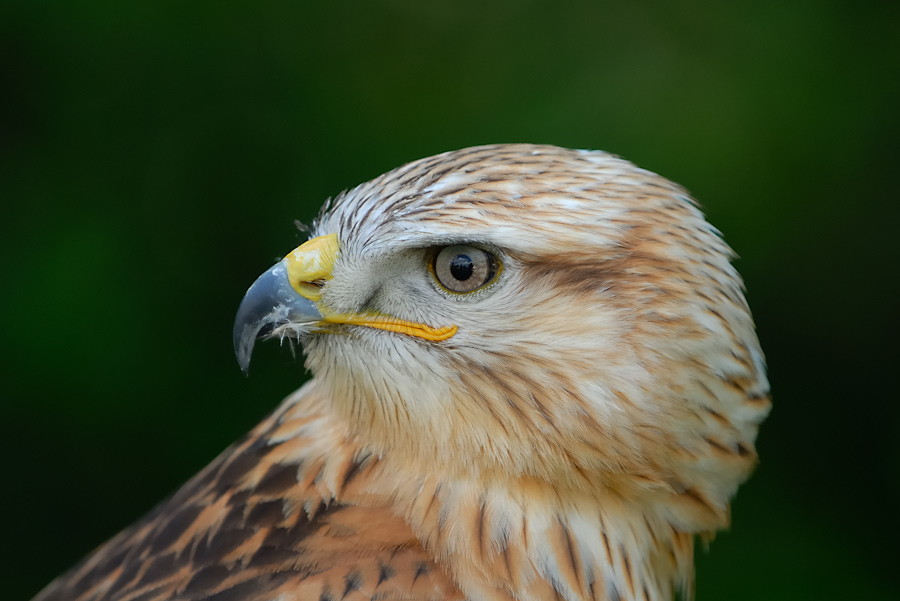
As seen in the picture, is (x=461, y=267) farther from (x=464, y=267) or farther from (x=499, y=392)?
(x=499, y=392)

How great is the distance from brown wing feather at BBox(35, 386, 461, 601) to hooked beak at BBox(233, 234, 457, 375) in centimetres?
28

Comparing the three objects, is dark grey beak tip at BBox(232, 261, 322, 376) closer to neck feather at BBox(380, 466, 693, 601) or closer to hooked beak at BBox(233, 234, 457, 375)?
hooked beak at BBox(233, 234, 457, 375)

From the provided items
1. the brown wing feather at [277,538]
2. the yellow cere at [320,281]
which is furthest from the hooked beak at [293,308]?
the brown wing feather at [277,538]

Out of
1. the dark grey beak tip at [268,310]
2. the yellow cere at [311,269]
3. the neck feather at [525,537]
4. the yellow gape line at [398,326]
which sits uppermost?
the yellow cere at [311,269]

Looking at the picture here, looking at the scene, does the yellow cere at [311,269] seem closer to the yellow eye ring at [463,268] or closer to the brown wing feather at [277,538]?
the yellow eye ring at [463,268]

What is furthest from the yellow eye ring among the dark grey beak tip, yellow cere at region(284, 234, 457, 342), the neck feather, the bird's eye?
the neck feather

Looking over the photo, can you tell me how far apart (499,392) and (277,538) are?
1.65 feet

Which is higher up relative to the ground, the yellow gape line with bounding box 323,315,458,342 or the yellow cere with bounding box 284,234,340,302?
the yellow cere with bounding box 284,234,340,302

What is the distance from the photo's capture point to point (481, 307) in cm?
162

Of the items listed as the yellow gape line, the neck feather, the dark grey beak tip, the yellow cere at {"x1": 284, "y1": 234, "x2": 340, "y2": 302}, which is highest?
the yellow cere at {"x1": 284, "y1": 234, "x2": 340, "y2": 302}

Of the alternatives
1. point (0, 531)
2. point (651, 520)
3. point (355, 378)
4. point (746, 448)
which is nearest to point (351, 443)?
point (355, 378)

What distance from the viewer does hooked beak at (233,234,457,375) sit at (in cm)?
168

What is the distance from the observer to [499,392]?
1618 mm

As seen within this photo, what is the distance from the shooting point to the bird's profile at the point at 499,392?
1583 mm
